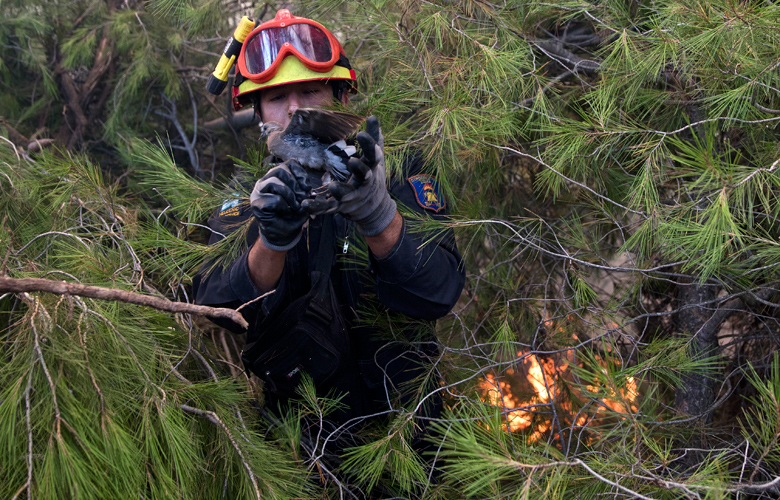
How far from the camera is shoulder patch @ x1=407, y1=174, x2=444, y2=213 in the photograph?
5.23 feet

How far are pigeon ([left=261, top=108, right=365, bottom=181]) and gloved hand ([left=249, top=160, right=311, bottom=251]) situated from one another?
48 mm

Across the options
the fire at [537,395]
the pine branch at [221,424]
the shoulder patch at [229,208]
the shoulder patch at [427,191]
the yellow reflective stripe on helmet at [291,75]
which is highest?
the yellow reflective stripe on helmet at [291,75]

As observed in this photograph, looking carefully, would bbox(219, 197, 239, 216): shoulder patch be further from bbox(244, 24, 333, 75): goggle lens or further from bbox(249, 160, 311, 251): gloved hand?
bbox(244, 24, 333, 75): goggle lens

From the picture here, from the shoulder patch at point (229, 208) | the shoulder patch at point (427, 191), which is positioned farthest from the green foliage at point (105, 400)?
the shoulder patch at point (427, 191)

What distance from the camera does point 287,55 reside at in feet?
5.37

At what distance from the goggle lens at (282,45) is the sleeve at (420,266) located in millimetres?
417

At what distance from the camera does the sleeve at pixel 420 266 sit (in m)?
1.42

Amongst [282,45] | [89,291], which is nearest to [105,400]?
[89,291]

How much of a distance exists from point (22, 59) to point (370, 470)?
2.41 meters

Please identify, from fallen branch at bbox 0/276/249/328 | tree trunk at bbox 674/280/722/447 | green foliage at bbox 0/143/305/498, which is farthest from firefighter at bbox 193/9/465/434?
tree trunk at bbox 674/280/722/447

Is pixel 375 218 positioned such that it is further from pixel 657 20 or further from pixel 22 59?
pixel 22 59

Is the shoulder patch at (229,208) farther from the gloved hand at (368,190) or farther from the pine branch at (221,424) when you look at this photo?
the pine branch at (221,424)

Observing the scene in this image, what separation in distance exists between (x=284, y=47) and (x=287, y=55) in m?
0.02

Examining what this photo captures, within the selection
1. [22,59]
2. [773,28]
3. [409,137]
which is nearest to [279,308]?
[409,137]
